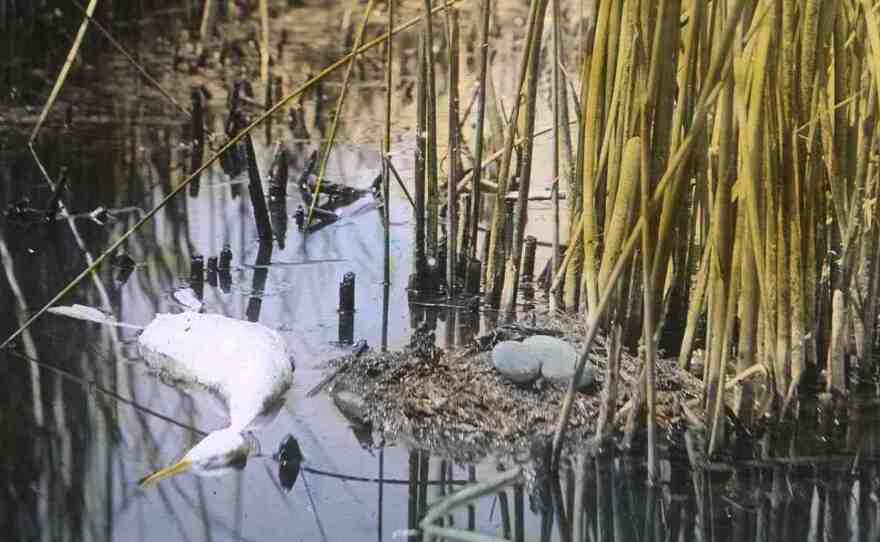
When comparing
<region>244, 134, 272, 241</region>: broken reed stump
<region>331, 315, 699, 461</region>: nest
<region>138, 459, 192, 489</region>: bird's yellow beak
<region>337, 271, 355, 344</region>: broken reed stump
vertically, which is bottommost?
<region>138, 459, 192, 489</region>: bird's yellow beak

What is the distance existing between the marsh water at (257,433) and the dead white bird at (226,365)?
4 cm

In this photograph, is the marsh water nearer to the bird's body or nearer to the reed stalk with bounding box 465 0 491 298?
the bird's body

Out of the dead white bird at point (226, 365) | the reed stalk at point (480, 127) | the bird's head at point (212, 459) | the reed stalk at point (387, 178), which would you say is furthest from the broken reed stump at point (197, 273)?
the bird's head at point (212, 459)

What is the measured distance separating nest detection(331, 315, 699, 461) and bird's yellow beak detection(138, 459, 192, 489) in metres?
0.48

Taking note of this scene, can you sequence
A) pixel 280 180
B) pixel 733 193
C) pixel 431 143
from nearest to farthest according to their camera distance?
pixel 733 193
pixel 431 143
pixel 280 180

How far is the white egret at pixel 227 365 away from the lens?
3162 millimetres

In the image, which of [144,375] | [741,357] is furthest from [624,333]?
[144,375]

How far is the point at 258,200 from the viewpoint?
4949 mm

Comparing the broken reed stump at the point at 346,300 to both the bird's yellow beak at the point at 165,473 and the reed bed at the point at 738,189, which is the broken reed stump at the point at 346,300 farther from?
the bird's yellow beak at the point at 165,473

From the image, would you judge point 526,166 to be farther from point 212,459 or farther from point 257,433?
point 212,459

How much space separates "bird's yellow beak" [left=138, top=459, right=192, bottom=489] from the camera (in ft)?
10.00

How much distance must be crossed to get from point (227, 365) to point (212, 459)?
0.56 meters

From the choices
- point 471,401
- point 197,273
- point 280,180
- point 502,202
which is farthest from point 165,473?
point 280,180

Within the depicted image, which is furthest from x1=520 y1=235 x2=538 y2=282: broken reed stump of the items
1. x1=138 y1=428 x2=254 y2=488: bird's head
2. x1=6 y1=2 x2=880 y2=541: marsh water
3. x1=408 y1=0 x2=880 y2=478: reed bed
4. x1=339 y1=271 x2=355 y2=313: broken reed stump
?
x1=138 y1=428 x2=254 y2=488: bird's head
